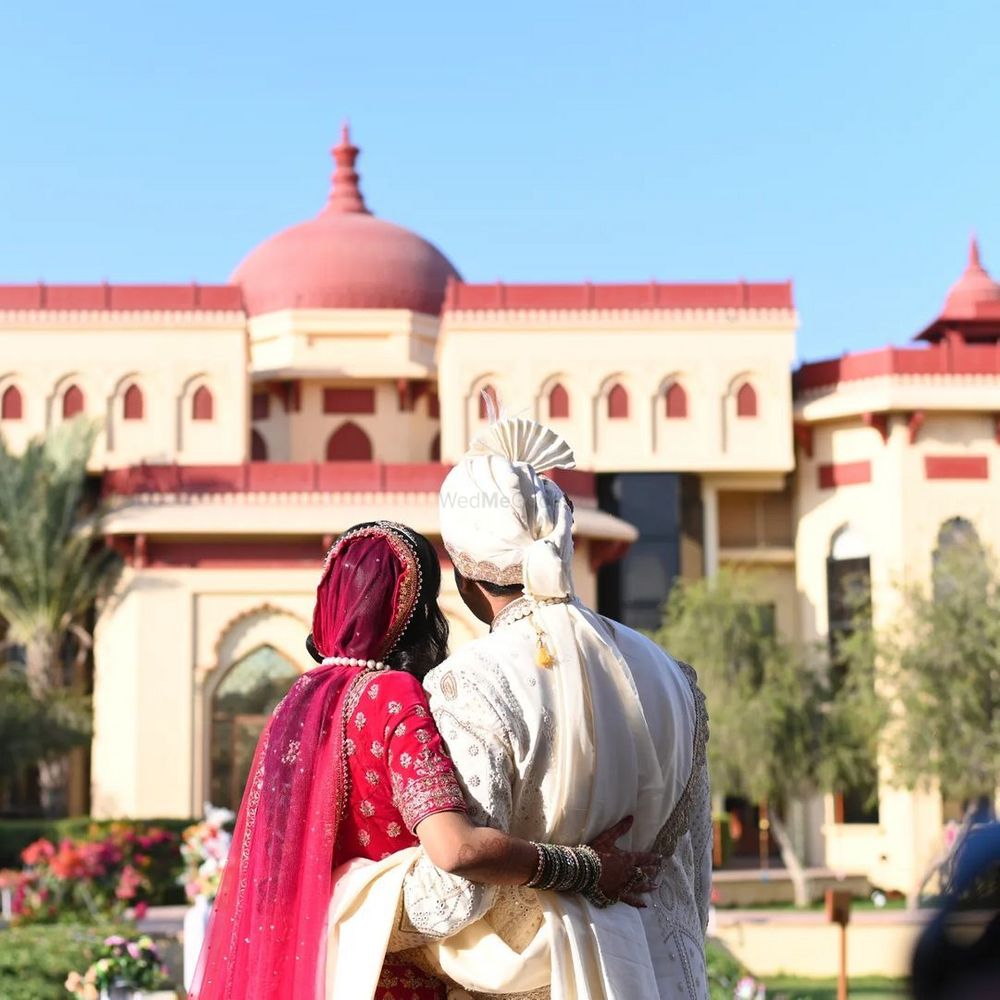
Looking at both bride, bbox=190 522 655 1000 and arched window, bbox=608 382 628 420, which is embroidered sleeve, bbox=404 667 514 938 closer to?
bride, bbox=190 522 655 1000

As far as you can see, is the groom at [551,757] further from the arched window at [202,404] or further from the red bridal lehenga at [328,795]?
the arched window at [202,404]

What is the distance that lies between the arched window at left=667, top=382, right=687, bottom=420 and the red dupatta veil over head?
22.0 metres

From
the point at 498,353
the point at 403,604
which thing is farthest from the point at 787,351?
the point at 403,604

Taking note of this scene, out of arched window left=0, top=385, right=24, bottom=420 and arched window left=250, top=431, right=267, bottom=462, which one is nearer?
arched window left=0, top=385, right=24, bottom=420

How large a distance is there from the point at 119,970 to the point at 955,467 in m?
18.4

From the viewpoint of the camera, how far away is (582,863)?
2535 millimetres

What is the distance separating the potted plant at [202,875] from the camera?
8.24 m

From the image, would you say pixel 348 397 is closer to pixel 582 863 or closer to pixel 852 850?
pixel 852 850

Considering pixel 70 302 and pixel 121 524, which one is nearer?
pixel 121 524

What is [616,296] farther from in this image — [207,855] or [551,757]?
[551,757]

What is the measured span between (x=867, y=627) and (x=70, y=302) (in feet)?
40.0

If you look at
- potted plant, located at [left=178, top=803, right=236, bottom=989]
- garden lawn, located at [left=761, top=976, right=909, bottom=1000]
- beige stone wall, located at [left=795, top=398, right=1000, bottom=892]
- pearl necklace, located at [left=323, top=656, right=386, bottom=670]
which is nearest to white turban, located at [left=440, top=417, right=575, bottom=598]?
pearl necklace, located at [left=323, top=656, right=386, bottom=670]

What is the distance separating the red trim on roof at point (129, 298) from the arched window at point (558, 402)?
4668mm

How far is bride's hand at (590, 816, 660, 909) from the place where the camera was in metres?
2.58
